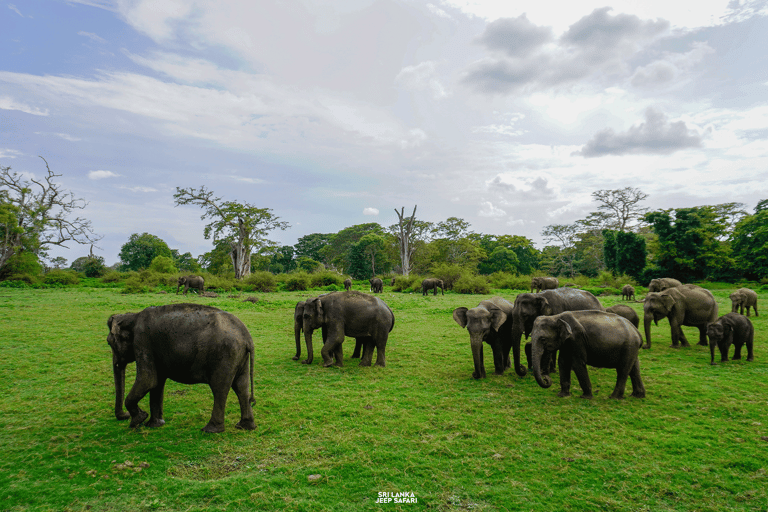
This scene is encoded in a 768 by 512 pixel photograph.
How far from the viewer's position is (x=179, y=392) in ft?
22.2

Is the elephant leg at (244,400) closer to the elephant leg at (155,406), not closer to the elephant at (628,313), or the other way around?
the elephant leg at (155,406)

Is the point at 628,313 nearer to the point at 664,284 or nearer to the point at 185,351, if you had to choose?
the point at 664,284

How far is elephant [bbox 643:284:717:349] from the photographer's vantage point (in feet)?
34.1

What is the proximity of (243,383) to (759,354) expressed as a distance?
11.8 metres

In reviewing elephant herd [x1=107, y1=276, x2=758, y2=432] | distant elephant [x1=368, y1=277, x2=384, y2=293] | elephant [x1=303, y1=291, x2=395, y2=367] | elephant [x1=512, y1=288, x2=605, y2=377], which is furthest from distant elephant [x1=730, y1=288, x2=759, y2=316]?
distant elephant [x1=368, y1=277, x2=384, y2=293]

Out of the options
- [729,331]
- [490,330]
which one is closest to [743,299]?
[729,331]

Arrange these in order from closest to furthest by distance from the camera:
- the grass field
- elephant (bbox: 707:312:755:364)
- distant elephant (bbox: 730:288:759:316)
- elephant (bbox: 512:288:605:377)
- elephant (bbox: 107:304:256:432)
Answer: the grass field → elephant (bbox: 107:304:256:432) → elephant (bbox: 512:288:605:377) → elephant (bbox: 707:312:755:364) → distant elephant (bbox: 730:288:759:316)

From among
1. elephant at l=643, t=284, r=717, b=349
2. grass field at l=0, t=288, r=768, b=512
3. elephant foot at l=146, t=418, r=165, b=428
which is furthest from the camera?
elephant at l=643, t=284, r=717, b=349

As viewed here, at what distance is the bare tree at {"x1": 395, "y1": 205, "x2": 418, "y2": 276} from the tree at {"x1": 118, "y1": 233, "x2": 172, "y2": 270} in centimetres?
3224

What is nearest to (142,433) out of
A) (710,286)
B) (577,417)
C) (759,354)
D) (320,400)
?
(320,400)

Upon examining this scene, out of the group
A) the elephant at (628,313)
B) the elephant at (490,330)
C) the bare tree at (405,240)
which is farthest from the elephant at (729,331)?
the bare tree at (405,240)

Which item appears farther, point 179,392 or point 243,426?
point 179,392

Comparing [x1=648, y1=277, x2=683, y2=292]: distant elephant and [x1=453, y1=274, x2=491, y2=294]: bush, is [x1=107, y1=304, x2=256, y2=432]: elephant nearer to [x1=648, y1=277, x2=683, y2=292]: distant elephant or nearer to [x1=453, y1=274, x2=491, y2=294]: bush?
[x1=648, y1=277, x2=683, y2=292]: distant elephant

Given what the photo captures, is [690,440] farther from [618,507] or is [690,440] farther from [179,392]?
[179,392]
